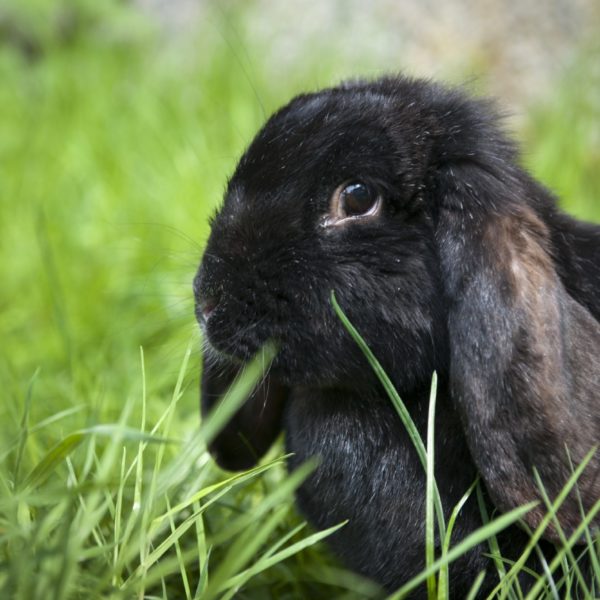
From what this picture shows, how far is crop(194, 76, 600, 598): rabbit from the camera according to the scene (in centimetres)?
207

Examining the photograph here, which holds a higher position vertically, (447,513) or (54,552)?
(54,552)

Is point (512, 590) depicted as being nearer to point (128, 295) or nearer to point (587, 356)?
point (587, 356)

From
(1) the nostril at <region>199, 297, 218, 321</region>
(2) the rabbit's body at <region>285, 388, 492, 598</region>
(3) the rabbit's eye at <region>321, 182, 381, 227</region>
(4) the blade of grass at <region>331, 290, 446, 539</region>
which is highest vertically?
(3) the rabbit's eye at <region>321, 182, 381, 227</region>

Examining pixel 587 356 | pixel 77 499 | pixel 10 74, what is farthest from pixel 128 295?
pixel 10 74

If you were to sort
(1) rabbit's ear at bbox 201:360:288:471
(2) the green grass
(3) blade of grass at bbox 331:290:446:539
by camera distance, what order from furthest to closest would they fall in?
(1) rabbit's ear at bbox 201:360:288:471, (3) blade of grass at bbox 331:290:446:539, (2) the green grass

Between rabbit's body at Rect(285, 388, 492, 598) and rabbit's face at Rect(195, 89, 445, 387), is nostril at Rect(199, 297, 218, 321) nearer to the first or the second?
rabbit's face at Rect(195, 89, 445, 387)

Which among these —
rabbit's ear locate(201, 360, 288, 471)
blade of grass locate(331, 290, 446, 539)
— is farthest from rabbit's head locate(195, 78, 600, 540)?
rabbit's ear locate(201, 360, 288, 471)

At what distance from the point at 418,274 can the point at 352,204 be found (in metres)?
0.21

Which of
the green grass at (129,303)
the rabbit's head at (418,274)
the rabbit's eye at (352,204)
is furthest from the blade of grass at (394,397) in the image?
the rabbit's eye at (352,204)

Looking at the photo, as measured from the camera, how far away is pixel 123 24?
6.31 m

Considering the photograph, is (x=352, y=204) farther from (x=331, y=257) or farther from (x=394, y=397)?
(x=394, y=397)

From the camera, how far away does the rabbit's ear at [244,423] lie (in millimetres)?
2697

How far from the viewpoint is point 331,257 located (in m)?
2.24

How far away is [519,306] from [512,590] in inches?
22.3
